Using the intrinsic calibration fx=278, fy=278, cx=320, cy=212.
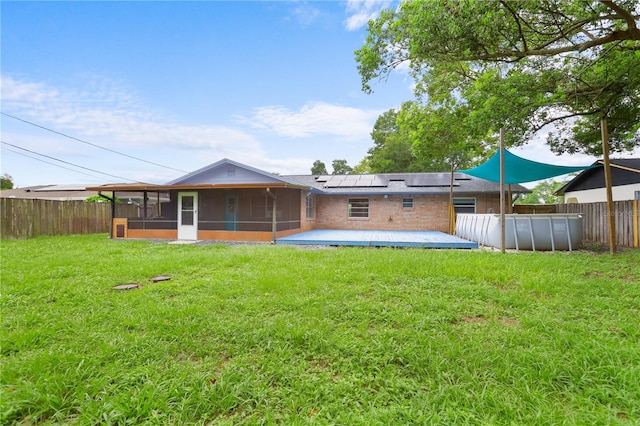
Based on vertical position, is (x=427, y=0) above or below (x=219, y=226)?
above

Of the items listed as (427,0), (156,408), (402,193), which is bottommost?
(156,408)

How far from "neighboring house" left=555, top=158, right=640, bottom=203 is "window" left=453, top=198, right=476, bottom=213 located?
17.7ft

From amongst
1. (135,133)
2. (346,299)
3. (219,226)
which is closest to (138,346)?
(346,299)

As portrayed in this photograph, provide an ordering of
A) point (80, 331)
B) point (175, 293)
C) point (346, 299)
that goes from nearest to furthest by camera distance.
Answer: point (80, 331), point (346, 299), point (175, 293)

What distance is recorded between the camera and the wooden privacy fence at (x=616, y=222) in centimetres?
814

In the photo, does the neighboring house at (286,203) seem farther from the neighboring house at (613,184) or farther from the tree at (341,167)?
the tree at (341,167)

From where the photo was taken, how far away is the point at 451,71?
11.7m

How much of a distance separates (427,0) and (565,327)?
657cm

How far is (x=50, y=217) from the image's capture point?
11750mm

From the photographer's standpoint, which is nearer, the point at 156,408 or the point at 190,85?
the point at 156,408

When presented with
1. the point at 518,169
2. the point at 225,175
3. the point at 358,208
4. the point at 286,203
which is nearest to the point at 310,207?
the point at 286,203

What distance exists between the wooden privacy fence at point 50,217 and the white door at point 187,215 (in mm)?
5308

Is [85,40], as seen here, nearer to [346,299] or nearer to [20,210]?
[20,210]

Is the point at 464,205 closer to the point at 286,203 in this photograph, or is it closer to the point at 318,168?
the point at 286,203
